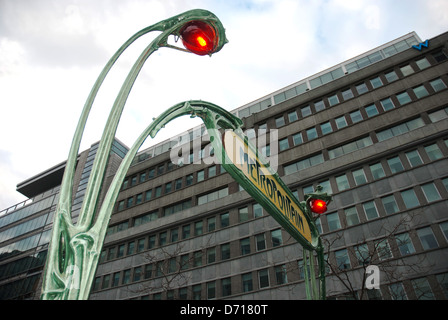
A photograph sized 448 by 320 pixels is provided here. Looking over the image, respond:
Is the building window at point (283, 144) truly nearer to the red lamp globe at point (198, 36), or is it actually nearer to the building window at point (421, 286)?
the building window at point (421, 286)

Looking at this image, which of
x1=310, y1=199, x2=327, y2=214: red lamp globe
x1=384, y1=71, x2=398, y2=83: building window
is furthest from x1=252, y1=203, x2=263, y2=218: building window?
x1=310, y1=199, x2=327, y2=214: red lamp globe

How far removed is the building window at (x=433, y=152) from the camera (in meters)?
23.1

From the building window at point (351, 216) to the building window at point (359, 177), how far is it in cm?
236

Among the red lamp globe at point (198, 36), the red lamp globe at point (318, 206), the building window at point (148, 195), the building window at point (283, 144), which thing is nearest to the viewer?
the red lamp globe at point (198, 36)

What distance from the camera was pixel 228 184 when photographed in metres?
30.8

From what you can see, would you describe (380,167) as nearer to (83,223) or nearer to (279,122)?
(279,122)

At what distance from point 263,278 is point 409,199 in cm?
1219

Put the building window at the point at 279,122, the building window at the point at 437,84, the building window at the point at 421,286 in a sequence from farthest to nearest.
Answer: the building window at the point at 279,122 < the building window at the point at 437,84 < the building window at the point at 421,286

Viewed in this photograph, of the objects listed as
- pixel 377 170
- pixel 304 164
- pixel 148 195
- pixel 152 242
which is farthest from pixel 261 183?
pixel 148 195

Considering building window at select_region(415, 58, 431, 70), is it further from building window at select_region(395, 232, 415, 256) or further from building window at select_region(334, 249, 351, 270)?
building window at select_region(334, 249, 351, 270)

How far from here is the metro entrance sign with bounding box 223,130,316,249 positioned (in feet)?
10.7

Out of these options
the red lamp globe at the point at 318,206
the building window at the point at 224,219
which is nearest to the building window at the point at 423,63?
the building window at the point at 224,219

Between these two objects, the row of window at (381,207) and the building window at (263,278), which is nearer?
the row of window at (381,207)

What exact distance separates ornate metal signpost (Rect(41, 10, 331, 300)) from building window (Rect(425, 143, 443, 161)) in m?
23.5
